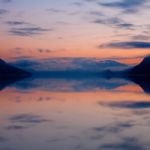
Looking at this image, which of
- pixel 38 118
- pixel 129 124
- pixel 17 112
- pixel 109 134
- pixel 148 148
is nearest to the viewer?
pixel 148 148

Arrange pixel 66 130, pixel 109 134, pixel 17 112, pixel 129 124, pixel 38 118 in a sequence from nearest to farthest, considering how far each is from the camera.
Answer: pixel 109 134, pixel 66 130, pixel 129 124, pixel 38 118, pixel 17 112

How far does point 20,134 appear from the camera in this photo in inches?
589

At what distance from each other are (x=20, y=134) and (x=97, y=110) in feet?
30.2

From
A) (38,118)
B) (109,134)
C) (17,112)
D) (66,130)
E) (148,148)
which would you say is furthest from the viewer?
(17,112)

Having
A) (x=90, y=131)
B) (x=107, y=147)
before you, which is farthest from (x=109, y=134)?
(x=107, y=147)

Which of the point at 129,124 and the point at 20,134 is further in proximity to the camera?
the point at 129,124

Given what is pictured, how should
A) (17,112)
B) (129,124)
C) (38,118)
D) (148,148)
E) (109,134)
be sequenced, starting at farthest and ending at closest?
(17,112) < (38,118) < (129,124) < (109,134) < (148,148)

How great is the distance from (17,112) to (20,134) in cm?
766

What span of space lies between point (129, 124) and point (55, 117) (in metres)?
3.88

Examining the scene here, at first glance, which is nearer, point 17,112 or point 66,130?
point 66,130

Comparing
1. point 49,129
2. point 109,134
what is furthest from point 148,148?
point 49,129

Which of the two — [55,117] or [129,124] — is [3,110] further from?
[129,124]

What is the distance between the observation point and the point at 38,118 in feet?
65.1

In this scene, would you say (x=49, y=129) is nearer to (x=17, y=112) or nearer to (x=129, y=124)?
(x=129, y=124)
